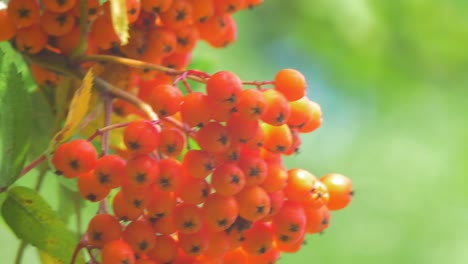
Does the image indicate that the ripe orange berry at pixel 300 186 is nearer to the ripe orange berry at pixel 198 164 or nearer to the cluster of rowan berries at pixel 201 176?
the cluster of rowan berries at pixel 201 176

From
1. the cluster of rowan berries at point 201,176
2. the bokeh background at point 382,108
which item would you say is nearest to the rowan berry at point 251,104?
the cluster of rowan berries at point 201,176

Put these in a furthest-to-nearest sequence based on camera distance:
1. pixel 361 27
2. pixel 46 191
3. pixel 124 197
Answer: pixel 361 27 < pixel 46 191 < pixel 124 197

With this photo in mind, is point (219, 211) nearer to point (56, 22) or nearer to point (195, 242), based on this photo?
point (195, 242)

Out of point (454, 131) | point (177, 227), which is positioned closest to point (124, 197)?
point (177, 227)

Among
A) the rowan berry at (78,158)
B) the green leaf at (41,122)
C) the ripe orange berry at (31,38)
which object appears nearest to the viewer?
the rowan berry at (78,158)

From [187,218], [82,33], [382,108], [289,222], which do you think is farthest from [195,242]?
[382,108]

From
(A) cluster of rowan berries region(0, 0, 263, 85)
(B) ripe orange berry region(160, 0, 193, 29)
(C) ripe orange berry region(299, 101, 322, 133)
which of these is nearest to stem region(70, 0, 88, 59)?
(A) cluster of rowan berries region(0, 0, 263, 85)

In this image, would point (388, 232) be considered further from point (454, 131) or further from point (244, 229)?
point (244, 229)

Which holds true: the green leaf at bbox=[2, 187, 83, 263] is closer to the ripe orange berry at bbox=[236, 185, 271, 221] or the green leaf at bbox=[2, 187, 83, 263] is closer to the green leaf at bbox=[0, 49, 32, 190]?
the green leaf at bbox=[0, 49, 32, 190]
